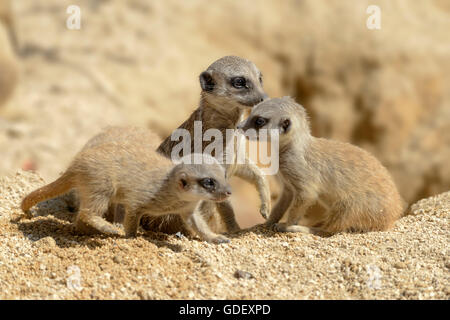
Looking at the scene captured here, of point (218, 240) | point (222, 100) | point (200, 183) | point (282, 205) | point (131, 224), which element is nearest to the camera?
point (200, 183)

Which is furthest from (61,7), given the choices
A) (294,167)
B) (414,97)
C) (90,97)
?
(294,167)

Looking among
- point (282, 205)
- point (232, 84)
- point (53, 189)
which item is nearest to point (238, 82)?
point (232, 84)

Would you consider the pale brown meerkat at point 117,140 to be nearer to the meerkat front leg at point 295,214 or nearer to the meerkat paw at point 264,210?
the meerkat paw at point 264,210

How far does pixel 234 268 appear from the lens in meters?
3.58

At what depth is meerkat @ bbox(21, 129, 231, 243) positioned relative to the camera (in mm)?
3732

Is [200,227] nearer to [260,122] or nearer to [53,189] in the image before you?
[260,122]

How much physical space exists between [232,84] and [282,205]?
1029 mm

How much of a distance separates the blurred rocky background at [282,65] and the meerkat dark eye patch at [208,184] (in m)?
4.95

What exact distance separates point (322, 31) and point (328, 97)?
1.04m

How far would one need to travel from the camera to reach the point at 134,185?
12.3ft

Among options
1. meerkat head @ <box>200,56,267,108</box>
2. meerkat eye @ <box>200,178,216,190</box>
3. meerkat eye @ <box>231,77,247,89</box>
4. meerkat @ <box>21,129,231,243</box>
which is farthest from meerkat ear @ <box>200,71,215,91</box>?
meerkat eye @ <box>200,178,216,190</box>

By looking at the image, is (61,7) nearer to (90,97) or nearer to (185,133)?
(90,97)

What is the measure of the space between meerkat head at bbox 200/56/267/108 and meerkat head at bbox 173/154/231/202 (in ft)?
2.48
